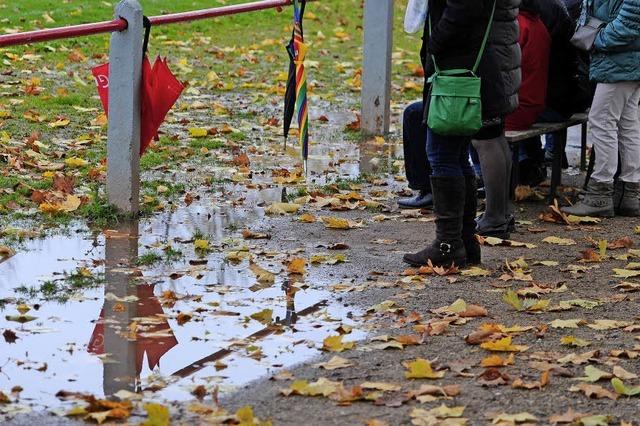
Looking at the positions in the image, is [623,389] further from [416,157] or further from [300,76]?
[300,76]

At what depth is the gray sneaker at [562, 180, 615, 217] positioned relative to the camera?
26.1ft

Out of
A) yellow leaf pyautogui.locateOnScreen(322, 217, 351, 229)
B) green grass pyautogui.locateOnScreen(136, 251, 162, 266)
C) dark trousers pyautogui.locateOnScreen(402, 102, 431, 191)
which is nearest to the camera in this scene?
green grass pyautogui.locateOnScreen(136, 251, 162, 266)

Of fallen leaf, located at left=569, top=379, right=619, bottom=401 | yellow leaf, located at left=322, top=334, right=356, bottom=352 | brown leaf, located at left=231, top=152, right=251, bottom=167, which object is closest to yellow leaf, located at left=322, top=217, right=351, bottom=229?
brown leaf, located at left=231, top=152, right=251, bottom=167

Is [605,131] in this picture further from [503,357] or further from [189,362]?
[189,362]

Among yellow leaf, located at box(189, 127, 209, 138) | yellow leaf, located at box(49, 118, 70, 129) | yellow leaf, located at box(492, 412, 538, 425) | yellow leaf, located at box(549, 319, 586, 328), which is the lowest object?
yellow leaf, located at box(492, 412, 538, 425)

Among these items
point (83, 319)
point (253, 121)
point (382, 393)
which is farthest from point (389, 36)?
point (382, 393)

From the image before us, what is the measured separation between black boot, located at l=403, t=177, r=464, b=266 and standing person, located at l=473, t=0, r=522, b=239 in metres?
0.48

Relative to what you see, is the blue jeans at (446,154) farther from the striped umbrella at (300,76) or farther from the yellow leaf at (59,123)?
the yellow leaf at (59,123)

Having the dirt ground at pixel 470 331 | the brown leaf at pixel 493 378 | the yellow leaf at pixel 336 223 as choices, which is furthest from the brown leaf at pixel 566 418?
the yellow leaf at pixel 336 223

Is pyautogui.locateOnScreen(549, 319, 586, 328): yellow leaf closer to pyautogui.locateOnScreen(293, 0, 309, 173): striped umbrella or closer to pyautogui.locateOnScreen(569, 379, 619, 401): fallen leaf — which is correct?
pyautogui.locateOnScreen(569, 379, 619, 401): fallen leaf

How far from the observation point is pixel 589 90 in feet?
27.9

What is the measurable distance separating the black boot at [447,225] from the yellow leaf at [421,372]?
167 cm

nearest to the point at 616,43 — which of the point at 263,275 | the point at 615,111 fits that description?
the point at 615,111

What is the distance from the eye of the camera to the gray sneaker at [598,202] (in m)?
7.97
